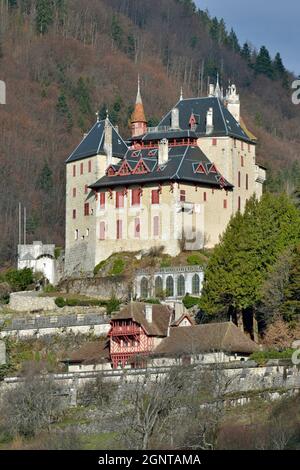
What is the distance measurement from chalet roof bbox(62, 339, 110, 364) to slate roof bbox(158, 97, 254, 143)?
21.6 metres

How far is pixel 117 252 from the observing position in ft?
355

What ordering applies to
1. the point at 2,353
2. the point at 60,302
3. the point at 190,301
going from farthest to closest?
the point at 60,302 < the point at 190,301 < the point at 2,353

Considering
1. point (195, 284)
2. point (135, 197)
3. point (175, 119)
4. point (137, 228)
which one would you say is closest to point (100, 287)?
point (137, 228)

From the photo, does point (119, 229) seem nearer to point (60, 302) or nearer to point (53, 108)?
point (60, 302)

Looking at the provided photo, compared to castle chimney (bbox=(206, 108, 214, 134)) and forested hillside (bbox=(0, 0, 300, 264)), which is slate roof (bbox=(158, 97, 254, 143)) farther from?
forested hillside (bbox=(0, 0, 300, 264))

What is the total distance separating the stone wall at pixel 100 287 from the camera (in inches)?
4045

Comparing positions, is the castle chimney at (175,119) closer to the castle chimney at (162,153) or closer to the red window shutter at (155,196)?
the castle chimney at (162,153)

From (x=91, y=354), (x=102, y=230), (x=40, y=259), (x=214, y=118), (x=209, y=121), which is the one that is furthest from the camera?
(x=40, y=259)

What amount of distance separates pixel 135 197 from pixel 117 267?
456 cm

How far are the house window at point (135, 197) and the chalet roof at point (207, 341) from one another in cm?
1866

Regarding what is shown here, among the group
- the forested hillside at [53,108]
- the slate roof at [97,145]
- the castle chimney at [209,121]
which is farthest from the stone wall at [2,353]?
the forested hillside at [53,108]

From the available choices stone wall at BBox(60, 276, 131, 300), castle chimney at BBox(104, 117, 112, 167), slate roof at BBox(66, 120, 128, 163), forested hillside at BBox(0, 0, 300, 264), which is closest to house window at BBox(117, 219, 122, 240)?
stone wall at BBox(60, 276, 131, 300)

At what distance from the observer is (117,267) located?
4161 inches
